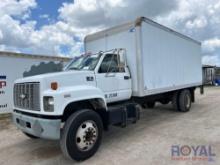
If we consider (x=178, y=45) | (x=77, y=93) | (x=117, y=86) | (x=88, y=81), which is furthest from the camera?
(x=178, y=45)

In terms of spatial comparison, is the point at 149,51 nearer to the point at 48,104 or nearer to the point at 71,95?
the point at 71,95

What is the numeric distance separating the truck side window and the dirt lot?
1832mm

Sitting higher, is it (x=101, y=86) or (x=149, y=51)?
(x=149, y=51)

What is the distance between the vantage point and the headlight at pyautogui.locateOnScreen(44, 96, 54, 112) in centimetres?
393

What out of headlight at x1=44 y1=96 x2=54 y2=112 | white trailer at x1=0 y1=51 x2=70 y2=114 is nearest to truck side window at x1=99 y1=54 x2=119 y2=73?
headlight at x1=44 y1=96 x2=54 y2=112

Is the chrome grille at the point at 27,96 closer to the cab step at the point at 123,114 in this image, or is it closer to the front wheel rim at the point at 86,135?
the front wheel rim at the point at 86,135

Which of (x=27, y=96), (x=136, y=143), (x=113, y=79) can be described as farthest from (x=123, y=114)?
(x=27, y=96)

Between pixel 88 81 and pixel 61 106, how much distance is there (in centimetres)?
102

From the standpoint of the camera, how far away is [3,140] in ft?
19.6

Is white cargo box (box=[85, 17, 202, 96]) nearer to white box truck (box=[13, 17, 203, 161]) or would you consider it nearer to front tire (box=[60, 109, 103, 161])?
white box truck (box=[13, 17, 203, 161])

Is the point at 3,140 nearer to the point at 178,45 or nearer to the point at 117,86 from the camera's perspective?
the point at 117,86

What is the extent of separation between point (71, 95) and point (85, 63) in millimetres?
1496

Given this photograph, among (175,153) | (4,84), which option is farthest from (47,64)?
(175,153)

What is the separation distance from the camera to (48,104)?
3977 mm
